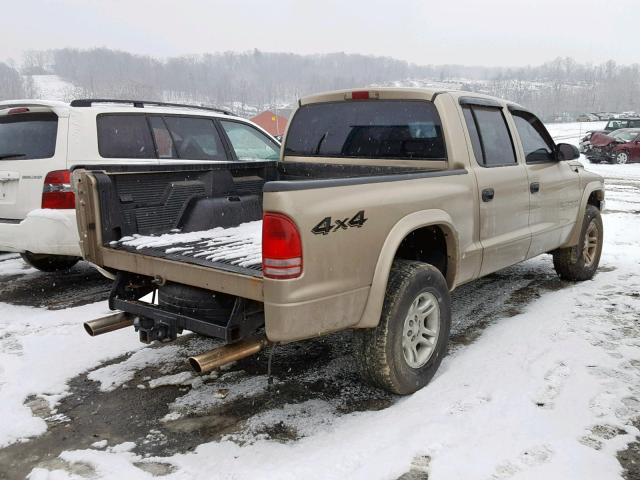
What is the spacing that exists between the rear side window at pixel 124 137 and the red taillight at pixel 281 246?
135 inches

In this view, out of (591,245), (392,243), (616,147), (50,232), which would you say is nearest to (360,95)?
(392,243)

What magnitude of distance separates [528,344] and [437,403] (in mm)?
1241

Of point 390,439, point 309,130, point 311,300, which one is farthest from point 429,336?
point 309,130

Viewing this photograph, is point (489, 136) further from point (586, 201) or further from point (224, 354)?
point (224, 354)

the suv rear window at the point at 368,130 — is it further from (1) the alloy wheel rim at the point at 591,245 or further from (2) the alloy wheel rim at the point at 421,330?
(1) the alloy wheel rim at the point at 591,245

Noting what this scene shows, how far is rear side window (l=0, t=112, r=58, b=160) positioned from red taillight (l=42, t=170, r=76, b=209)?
0.83ft

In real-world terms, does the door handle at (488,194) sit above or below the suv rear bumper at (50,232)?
above

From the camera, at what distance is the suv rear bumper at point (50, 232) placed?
4.95 metres

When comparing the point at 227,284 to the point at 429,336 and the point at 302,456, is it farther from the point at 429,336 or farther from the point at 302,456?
the point at 429,336

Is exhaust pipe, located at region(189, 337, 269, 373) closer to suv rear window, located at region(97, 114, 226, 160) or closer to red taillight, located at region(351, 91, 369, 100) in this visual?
red taillight, located at region(351, 91, 369, 100)

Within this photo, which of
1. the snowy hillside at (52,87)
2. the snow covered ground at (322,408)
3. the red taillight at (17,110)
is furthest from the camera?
the snowy hillside at (52,87)

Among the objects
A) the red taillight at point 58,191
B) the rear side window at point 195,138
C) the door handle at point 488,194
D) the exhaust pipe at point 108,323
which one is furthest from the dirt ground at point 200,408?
the rear side window at point 195,138

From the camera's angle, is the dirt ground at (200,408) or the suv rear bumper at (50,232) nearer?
the dirt ground at (200,408)

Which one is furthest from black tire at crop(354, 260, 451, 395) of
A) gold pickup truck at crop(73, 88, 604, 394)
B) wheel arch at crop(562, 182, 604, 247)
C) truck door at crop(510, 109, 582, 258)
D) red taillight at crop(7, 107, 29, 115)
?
red taillight at crop(7, 107, 29, 115)
